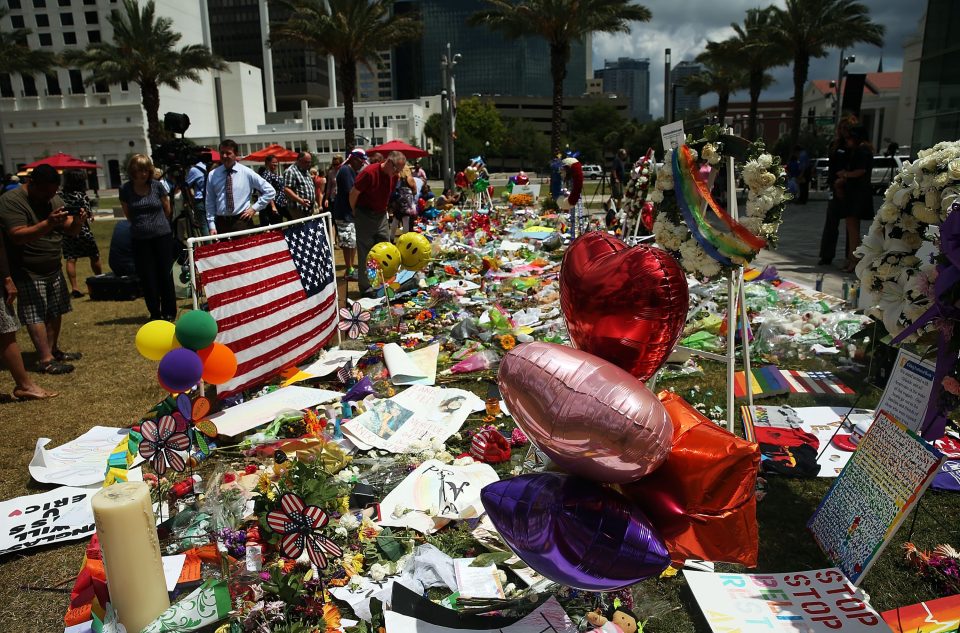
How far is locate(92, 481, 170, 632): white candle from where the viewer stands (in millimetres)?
2223

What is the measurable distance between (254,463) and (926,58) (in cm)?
2068

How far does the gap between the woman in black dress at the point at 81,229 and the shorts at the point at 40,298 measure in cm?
240

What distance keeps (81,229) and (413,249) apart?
4425 mm

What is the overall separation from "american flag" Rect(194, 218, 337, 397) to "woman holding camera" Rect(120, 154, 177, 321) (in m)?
1.80

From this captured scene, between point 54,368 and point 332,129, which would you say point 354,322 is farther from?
point 332,129

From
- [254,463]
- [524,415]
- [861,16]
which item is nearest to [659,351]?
[524,415]

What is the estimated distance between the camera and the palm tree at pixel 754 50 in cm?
2603

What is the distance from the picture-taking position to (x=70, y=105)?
64.9m

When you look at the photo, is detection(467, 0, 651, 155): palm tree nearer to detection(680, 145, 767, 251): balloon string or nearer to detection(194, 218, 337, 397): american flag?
detection(194, 218, 337, 397): american flag

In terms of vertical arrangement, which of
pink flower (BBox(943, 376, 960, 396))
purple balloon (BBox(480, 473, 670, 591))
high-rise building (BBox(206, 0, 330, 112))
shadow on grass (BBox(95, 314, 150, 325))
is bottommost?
shadow on grass (BBox(95, 314, 150, 325))

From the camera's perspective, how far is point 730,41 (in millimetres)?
28328

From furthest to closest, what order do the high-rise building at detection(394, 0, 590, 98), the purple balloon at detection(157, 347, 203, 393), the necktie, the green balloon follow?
the high-rise building at detection(394, 0, 590, 98) → the necktie → the green balloon → the purple balloon at detection(157, 347, 203, 393)

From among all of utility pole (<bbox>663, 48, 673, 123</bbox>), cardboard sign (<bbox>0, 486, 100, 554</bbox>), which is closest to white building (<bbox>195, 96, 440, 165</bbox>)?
utility pole (<bbox>663, 48, 673, 123</bbox>)

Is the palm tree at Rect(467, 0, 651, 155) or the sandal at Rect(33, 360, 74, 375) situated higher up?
the palm tree at Rect(467, 0, 651, 155)
